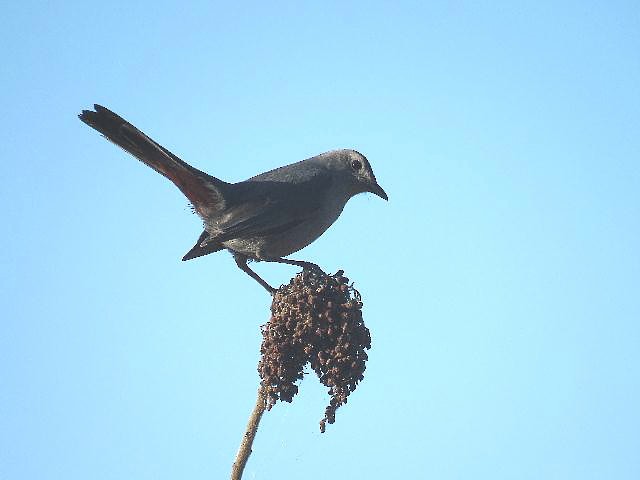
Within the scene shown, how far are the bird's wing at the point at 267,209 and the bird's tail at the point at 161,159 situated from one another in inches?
8.0

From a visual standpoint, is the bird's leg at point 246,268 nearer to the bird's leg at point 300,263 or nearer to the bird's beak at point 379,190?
the bird's leg at point 300,263

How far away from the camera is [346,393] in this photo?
203 inches

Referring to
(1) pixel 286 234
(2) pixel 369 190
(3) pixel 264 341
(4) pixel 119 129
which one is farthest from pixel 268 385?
(2) pixel 369 190

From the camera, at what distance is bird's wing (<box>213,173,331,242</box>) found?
6871 mm

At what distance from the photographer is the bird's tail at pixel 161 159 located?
6.37 m

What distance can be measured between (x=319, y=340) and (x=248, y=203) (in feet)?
6.92

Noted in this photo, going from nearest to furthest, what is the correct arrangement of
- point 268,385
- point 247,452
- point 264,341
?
1. point 247,452
2. point 268,385
3. point 264,341

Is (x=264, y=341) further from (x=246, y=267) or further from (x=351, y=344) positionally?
(x=246, y=267)

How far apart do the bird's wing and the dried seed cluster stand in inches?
59.9

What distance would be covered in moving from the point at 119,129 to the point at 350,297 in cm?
252

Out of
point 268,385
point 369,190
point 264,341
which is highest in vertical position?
point 369,190

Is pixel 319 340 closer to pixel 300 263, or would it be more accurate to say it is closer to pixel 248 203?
pixel 300 263

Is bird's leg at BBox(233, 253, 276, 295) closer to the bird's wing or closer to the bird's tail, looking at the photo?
the bird's wing

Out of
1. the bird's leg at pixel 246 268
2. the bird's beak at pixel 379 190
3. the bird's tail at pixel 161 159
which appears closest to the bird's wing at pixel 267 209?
the bird's tail at pixel 161 159
